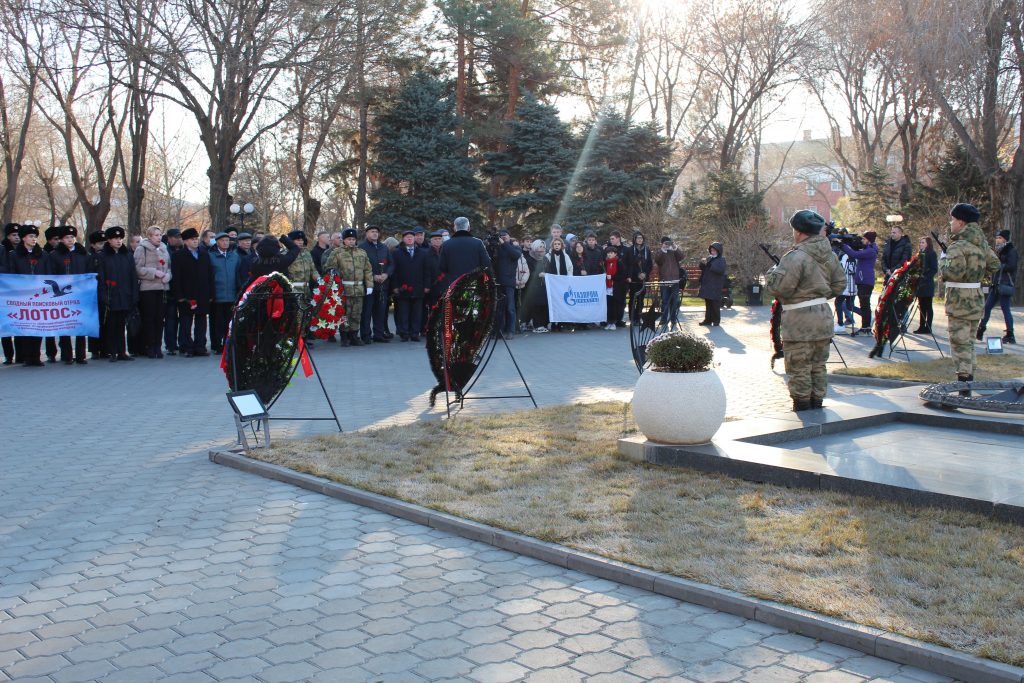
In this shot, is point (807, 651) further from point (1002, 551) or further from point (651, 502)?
point (651, 502)

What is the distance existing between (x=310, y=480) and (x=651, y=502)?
102 inches

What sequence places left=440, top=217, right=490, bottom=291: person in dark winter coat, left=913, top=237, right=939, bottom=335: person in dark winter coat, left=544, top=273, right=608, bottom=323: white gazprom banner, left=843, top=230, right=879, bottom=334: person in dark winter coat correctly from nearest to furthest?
left=440, top=217, right=490, bottom=291: person in dark winter coat → left=913, top=237, right=939, bottom=335: person in dark winter coat → left=843, top=230, right=879, bottom=334: person in dark winter coat → left=544, top=273, right=608, bottom=323: white gazprom banner

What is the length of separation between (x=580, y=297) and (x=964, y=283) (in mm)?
11065

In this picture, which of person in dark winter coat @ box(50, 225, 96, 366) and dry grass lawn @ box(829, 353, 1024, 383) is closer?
dry grass lawn @ box(829, 353, 1024, 383)

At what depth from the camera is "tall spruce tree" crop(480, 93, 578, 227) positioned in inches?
1356

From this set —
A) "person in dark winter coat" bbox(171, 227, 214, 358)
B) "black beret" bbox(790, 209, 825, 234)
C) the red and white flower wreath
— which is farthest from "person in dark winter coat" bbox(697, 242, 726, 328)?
"black beret" bbox(790, 209, 825, 234)

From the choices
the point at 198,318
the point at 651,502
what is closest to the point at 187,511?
the point at 651,502

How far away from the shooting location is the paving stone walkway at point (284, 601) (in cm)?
407

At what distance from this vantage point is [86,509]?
6605mm

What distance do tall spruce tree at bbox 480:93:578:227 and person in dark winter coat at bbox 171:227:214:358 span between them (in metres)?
19.2

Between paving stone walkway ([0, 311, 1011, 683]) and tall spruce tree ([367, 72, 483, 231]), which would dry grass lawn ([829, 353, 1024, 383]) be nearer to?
paving stone walkway ([0, 311, 1011, 683])

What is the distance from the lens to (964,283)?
11.0 meters

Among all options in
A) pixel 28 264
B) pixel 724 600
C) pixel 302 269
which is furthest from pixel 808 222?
pixel 28 264

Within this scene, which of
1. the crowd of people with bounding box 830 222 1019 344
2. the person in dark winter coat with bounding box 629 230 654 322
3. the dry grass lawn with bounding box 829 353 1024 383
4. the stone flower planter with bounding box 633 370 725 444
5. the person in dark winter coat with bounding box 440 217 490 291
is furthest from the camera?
the person in dark winter coat with bounding box 629 230 654 322
